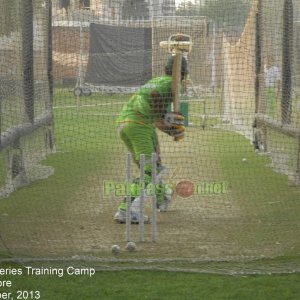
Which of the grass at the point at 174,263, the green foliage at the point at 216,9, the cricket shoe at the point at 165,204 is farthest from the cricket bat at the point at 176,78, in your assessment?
the grass at the point at 174,263

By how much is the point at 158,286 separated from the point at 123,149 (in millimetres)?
5776

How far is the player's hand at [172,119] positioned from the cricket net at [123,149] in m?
0.64

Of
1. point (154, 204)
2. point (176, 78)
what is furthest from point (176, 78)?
point (154, 204)

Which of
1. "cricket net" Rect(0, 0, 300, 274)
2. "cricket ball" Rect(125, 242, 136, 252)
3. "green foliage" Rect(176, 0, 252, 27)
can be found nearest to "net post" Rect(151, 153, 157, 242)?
"cricket net" Rect(0, 0, 300, 274)

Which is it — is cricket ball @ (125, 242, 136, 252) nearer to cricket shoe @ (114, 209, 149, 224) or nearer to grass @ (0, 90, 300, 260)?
grass @ (0, 90, 300, 260)

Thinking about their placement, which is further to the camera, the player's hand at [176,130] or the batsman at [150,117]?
the player's hand at [176,130]

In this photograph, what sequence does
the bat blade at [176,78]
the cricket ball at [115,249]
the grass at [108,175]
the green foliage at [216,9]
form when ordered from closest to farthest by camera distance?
1. the cricket ball at [115,249]
2. the grass at [108,175]
3. the bat blade at [176,78]
4. the green foliage at [216,9]

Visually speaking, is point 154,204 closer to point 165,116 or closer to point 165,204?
point 165,116

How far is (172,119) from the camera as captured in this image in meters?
7.43

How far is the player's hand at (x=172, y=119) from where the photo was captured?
24.3ft

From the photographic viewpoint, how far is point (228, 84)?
12844 millimetres

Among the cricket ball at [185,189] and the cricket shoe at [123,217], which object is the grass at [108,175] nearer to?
the cricket shoe at [123,217]

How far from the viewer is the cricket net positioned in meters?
6.66

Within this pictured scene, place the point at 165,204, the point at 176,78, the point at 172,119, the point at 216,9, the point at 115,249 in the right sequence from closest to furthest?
the point at 115,249 < the point at 176,78 < the point at 172,119 < the point at 165,204 < the point at 216,9
